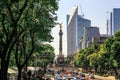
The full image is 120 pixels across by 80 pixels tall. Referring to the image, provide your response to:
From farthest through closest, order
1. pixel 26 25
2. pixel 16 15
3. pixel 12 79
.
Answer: pixel 12 79 < pixel 26 25 < pixel 16 15

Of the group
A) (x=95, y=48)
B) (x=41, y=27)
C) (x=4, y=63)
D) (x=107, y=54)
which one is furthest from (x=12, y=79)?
(x=95, y=48)

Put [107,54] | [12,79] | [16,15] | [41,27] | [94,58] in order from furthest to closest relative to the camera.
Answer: [94,58], [107,54], [12,79], [41,27], [16,15]

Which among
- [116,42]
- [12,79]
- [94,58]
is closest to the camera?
[12,79]

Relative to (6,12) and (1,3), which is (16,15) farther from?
(1,3)

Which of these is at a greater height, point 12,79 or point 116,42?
point 116,42

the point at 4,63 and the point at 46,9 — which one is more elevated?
the point at 46,9

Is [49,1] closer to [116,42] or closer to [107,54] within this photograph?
[116,42]

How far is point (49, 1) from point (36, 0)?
2.61m

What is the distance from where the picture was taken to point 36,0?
106 ft

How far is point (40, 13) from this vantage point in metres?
37.7

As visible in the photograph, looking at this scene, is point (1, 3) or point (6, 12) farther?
point (6, 12)

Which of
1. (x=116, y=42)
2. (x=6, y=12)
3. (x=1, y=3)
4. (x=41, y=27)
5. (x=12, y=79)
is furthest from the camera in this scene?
(x=116, y=42)

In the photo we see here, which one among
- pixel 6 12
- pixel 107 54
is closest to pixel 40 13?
pixel 6 12

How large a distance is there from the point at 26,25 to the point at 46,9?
2.34 m
